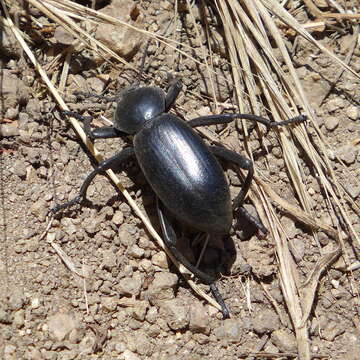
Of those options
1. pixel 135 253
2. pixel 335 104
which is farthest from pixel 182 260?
pixel 335 104

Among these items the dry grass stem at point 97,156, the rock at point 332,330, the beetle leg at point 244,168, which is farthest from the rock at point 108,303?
the rock at point 332,330

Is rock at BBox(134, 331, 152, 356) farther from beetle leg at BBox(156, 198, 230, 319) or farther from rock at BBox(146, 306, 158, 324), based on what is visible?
beetle leg at BBox(156, 198, 230, 319)

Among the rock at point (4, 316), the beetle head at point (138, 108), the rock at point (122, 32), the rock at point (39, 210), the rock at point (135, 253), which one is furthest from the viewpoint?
the rock at point (122, 32)

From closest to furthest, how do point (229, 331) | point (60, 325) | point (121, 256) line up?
point (60, 325), point (229, 331), point (121, 256)

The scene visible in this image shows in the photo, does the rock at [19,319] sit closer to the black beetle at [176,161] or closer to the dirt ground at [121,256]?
the dirt ground at [121,256]

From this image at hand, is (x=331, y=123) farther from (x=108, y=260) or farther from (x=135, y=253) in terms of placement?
(x=108, y=260)

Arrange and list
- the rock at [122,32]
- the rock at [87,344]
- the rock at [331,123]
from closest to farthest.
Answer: the rock at [87,344], the rock at [122,32], the rock at [331,123]

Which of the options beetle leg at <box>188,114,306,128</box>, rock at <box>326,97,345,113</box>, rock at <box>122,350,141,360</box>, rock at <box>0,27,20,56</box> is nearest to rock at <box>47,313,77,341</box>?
rock at <box>122,350,141,360</box>
